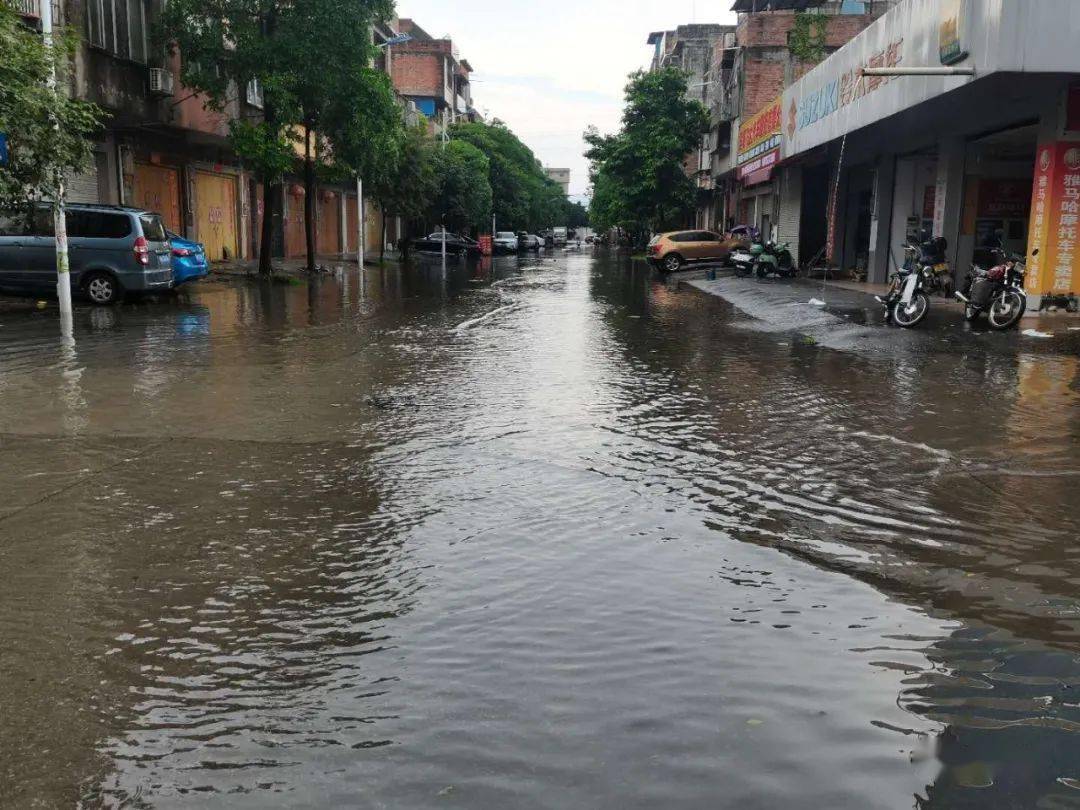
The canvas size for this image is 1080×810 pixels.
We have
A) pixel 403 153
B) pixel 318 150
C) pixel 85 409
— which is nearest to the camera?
pixel 85 409

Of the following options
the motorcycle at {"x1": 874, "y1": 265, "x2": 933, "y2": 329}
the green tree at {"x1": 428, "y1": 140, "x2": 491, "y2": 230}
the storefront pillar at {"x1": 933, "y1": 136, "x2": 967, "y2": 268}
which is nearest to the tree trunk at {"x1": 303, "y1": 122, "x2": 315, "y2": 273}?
the storefront pillar at {"x1": 933, "y1": 136, "x2": 967, "y2": 268}

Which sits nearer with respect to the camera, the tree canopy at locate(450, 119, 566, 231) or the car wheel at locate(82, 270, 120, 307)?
the car wheel at locate(82, 270, 120, 307)

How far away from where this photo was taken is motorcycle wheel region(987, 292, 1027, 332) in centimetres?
1481

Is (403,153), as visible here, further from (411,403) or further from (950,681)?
(950,681)

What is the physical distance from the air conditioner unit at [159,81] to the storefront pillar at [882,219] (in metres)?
18.6

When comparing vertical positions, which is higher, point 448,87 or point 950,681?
point 448,87

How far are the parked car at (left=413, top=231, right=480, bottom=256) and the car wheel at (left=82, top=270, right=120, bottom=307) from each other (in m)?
35.7

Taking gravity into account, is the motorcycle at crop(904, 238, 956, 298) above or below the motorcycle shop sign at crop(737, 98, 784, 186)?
below

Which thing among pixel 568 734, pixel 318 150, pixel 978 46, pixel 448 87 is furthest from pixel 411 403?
pixel 448 87

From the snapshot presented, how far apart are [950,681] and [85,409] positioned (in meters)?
7.01

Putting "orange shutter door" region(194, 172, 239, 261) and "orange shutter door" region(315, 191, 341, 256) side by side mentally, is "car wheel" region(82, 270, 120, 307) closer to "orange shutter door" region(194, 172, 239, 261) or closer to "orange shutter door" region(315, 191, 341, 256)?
"orange shutter door" region(194, 172, 239, 261)

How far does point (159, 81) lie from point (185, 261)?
658cm

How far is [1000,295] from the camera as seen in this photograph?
49.2 ft

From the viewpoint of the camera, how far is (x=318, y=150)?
28141 mm
